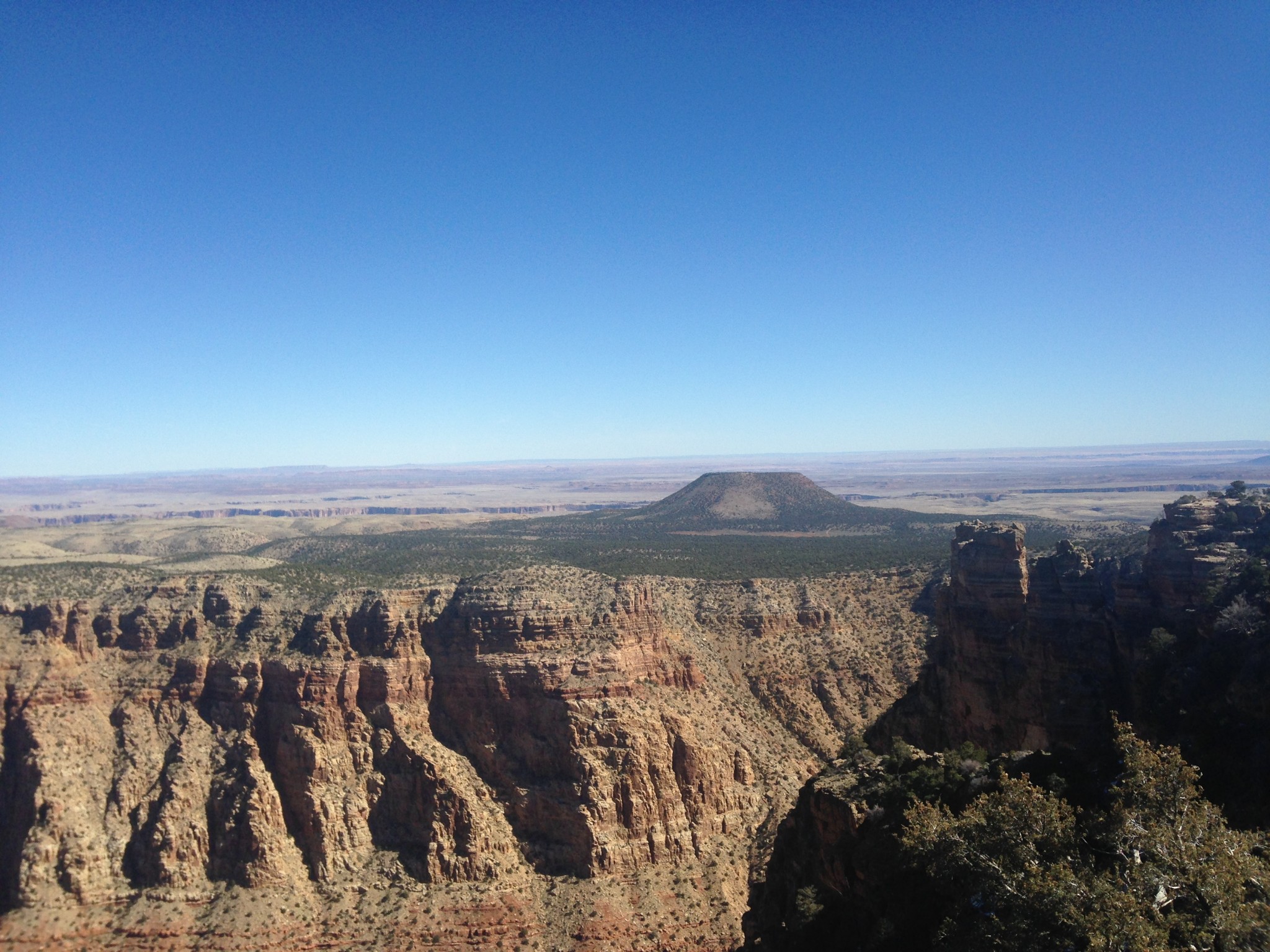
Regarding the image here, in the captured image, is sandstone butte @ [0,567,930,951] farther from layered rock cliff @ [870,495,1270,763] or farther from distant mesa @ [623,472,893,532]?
distant mesa @ [623,472,893,532]

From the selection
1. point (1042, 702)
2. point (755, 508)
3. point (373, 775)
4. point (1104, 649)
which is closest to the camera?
point (1104, 649)

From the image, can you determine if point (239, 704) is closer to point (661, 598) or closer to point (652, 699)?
point (652, 699)

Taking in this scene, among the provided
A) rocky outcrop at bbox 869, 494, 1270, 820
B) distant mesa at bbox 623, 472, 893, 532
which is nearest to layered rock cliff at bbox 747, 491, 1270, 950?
rocky outcrop at bbox 869, 494, 1270, 820

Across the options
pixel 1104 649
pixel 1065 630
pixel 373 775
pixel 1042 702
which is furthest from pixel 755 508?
pixel 1104 649

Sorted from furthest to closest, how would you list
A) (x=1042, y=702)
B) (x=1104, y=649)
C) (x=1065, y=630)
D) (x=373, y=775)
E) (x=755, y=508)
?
(x=755, y=508) → (x=373, y=775) → (x=1065, y=630) → (x=1042, y=702) → (x=1104, y=649)

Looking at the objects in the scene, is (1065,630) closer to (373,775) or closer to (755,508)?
(373,775)

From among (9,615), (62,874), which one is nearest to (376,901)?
(62,874)

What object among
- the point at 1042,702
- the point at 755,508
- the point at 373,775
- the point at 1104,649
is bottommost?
the point at 373,775

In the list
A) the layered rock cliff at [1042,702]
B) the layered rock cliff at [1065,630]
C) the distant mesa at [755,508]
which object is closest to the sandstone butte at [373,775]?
the layered rock cliff at [1042,702]

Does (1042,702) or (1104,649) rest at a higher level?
(1104,649)
